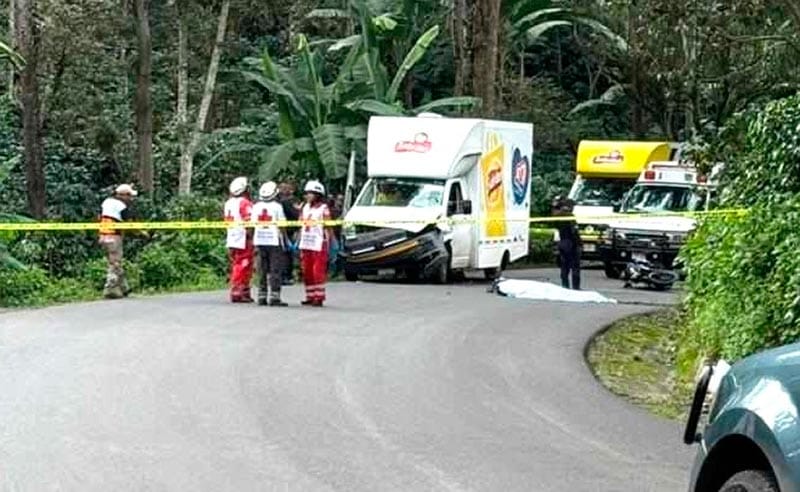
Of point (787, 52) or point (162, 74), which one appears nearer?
point (787, 52)

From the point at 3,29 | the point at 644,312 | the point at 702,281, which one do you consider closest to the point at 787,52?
the point at 644,312

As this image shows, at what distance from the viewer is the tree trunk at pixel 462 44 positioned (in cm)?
3459

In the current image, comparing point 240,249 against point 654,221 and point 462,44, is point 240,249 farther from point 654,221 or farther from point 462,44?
point 462,44

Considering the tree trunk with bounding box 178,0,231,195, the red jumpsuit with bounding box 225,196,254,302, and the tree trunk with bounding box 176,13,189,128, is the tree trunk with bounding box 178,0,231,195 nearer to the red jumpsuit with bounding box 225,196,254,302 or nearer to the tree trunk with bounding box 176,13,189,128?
the tree trunk with bounding box 176,13,189,128

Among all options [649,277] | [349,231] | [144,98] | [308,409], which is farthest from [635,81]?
[308,409]

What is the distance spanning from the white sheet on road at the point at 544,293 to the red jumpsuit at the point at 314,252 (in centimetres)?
504

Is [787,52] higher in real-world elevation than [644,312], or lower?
higher

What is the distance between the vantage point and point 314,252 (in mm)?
19625

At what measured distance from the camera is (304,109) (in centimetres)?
3294

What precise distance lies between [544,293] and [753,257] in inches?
483

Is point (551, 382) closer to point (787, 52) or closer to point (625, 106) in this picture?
point (787, 52)

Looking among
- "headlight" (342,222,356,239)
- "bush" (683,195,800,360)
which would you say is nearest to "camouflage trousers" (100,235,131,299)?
"headlight" (342,222,356,239)

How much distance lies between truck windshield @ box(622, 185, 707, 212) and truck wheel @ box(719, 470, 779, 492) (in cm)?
2460

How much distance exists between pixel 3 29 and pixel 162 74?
6.69 metres
